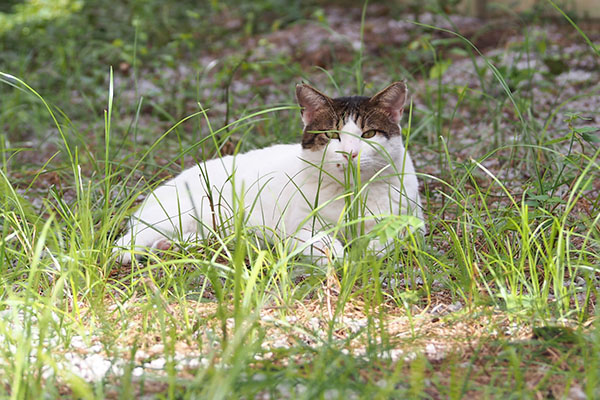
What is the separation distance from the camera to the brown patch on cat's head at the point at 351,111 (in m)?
2.64

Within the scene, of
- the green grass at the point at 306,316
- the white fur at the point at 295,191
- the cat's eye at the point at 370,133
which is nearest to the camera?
the green grass at the point at 306,316

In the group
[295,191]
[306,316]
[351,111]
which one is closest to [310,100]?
[351,111]

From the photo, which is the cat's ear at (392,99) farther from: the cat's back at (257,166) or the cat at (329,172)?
the cat's back at (257,166)

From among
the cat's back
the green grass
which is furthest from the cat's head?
the green grass

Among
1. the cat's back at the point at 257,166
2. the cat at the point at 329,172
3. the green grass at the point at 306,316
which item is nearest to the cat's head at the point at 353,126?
the cat at the point at 329,172

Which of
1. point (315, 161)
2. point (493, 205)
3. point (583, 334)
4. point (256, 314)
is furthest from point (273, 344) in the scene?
point (493, 205)

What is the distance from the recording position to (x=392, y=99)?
268 centimetres

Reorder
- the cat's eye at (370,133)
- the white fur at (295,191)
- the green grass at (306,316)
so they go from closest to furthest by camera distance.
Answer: the green grass at (306,316) → the white fur at (295,191) → the cat's eye at (370,133)

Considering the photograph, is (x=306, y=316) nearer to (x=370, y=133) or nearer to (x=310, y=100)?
(x=370, y=133)

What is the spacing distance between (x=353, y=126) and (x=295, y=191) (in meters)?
0.34

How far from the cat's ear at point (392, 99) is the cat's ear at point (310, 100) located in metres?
0.20

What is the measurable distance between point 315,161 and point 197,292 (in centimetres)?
80

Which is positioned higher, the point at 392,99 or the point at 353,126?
the point at 392,99

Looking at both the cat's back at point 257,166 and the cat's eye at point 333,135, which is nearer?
the cat's eye at point 333,135
